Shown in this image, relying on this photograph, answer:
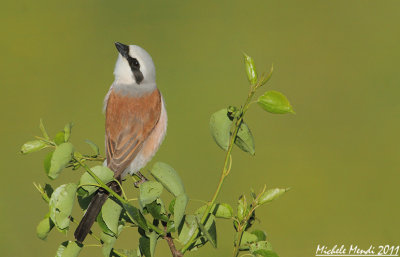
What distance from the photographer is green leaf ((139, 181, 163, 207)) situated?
1300mm

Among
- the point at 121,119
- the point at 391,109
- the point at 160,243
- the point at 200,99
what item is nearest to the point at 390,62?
the point at 391,109

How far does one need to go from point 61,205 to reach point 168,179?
0.25 m

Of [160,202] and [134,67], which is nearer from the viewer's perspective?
[160,202]

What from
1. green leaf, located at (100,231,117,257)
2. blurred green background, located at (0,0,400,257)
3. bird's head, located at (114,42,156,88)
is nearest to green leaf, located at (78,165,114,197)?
green leaf, located at (100,231,117,257)

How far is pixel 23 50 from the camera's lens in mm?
6055

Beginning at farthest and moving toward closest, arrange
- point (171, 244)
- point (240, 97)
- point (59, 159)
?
point (240, 97)
point (171, 244)
point (59, 159)

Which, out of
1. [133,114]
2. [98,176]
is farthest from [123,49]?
[98,176]

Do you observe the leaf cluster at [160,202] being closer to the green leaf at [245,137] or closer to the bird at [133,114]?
the green leaf at [245,137]

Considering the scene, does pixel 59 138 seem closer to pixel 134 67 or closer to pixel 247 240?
pixel 247 240

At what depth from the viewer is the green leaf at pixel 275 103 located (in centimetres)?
129

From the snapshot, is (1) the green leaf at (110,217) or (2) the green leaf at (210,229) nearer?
(2) the green leaf at (210,229)

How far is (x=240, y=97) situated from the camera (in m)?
5.41

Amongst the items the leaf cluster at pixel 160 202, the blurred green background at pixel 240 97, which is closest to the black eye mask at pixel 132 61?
the leaf cluster at pixel 160 202

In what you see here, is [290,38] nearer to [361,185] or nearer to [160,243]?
[361,185]
